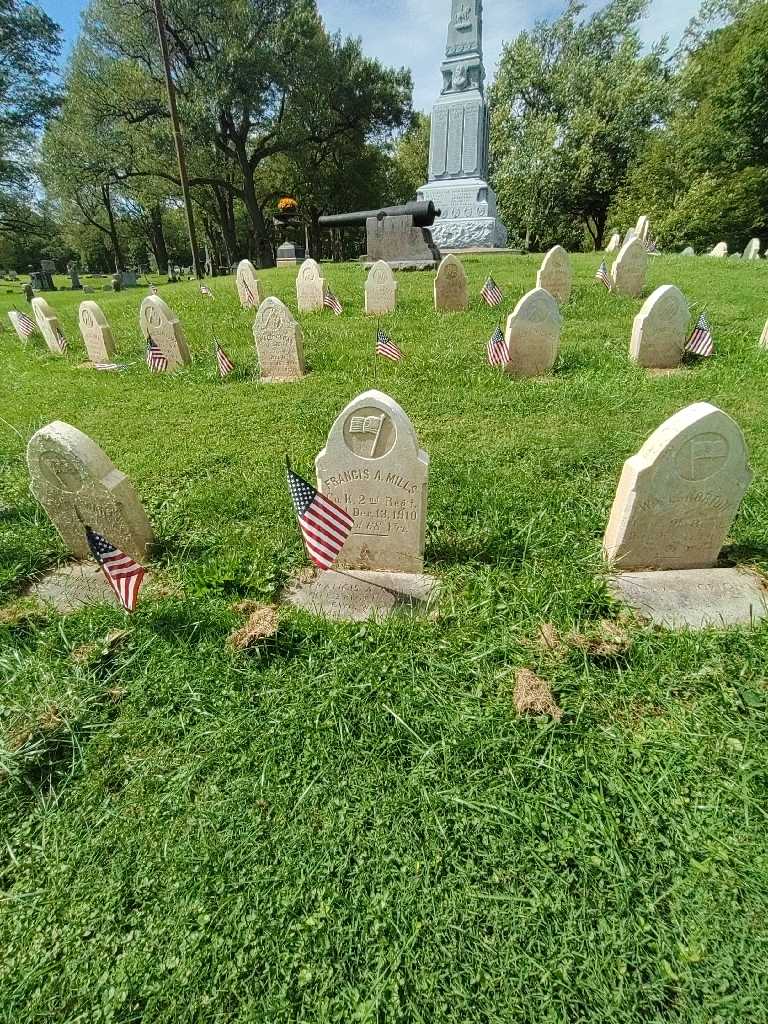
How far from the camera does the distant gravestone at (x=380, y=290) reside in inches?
369

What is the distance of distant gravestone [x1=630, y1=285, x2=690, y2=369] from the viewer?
5938mm

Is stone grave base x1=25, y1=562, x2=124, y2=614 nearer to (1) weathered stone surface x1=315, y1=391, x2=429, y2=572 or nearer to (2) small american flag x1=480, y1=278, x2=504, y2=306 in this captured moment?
(1) weathered stone surface x1=315, y1=391, x2=429, y2=572

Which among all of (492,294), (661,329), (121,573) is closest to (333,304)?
(492,294)

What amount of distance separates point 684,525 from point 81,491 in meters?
3.74

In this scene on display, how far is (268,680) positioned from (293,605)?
54 centimetres

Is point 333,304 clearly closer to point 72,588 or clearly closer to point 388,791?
point 72,588

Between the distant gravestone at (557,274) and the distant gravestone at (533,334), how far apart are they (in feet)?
12.9

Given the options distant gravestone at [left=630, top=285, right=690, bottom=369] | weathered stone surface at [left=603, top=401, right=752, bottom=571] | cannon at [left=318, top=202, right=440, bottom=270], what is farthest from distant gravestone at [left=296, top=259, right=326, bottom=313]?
weathered stone surface at [left=603, top=401, right=752, bottom=571]

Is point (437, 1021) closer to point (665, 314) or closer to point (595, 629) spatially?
point (595, 629)

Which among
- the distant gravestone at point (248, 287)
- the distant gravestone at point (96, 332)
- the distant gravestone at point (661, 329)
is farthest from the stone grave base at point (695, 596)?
the distant gravestone at point (248, 287)

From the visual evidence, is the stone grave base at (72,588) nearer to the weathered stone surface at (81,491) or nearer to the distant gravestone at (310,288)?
the weathered stone surface at (81,491)

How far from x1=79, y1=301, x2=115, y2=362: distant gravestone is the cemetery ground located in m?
5.34

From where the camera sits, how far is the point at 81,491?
3021 mm

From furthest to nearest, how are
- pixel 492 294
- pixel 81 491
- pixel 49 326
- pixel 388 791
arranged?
pixel 492 294 < pixel 49 326 < pixel 81 491 < pixel 388 791
